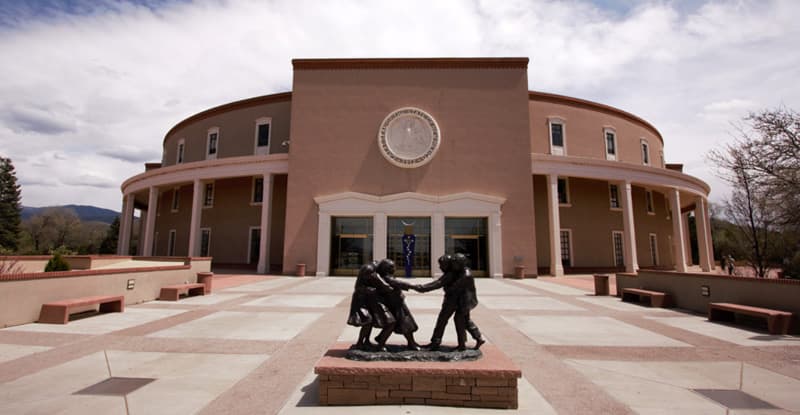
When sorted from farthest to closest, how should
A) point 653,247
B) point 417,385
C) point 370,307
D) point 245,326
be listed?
1. point 653,247
2. point 245,326
3. point 370,307
4. point 417,385

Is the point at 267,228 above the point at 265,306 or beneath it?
above

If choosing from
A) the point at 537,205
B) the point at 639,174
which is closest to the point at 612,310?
the point at 537,205

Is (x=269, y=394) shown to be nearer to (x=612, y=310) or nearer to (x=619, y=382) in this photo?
(x=619, y=382)

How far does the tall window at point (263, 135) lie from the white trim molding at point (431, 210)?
1083 cm

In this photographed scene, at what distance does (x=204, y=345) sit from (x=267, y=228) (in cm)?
1900

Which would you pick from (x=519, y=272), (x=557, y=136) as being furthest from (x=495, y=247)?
(x=557, y=136)

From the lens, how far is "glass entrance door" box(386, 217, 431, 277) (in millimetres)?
23156

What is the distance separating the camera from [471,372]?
420 cm

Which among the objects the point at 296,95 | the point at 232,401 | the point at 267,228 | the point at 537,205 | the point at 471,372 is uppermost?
the point at 296,95

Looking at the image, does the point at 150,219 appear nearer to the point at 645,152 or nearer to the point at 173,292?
the point at 173,292

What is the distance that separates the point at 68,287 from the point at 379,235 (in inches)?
593

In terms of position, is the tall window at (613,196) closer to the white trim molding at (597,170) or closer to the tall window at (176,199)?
the white trim molding at (597,170)

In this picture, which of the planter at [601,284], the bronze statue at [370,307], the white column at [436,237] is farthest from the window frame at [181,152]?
the bronze statue at [370,307]

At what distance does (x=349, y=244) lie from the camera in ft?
78.0
